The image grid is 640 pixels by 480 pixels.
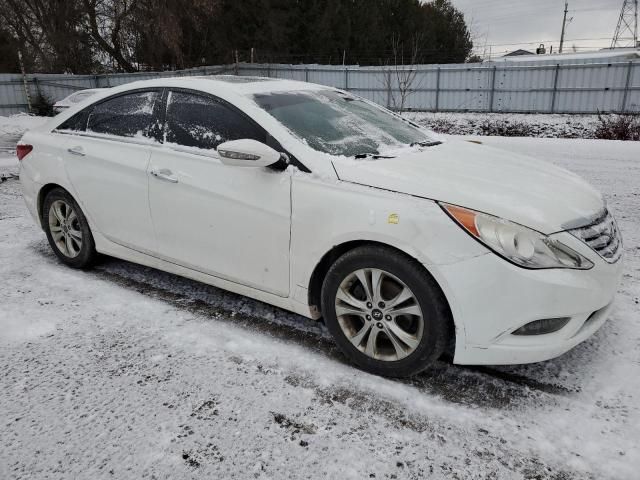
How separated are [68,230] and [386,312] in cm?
291

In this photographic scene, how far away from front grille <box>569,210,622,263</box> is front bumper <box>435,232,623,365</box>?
0.18ft

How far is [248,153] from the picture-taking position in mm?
2814

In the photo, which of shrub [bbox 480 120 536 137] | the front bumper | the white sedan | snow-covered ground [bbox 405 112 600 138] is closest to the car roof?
the white sedan

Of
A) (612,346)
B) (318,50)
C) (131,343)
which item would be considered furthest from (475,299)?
(318,50)

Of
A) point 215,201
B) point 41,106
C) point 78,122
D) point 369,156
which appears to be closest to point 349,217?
point 369,156

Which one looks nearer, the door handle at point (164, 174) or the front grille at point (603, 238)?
the front grille at point (603, 238)

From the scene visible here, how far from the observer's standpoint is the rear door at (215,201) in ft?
9.57

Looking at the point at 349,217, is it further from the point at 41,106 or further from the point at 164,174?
the point at 41,106

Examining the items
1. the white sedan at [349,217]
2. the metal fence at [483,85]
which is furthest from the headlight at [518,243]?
the metal fence at [483,85]

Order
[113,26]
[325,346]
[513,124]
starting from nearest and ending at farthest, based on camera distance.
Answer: [325,346] < [513,124] < [113,26]

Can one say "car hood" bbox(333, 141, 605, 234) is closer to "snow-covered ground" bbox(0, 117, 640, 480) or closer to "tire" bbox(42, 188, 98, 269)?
"snow-covered ground" bbox(0, 117, 640, 480)

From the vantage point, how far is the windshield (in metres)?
3.03

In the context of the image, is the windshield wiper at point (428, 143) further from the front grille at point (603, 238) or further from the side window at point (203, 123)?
the front grille at point (603, 238)

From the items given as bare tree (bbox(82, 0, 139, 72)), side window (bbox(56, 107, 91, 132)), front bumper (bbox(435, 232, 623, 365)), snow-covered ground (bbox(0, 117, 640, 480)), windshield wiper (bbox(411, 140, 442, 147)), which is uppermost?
bare tree (bbox(82, 0, 139, 72))
